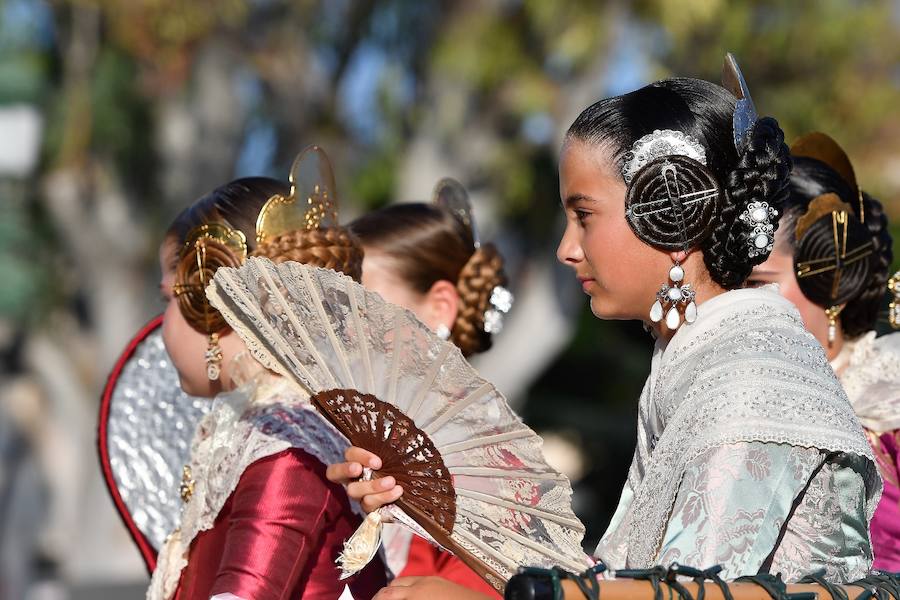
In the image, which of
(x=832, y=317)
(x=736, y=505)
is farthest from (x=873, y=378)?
(x=736, y=505)

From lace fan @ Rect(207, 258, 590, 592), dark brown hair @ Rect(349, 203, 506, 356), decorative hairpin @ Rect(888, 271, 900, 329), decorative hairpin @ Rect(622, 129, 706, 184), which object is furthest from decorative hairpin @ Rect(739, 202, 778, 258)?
dark brown hair @ Rect(349, 203, 506, 356)

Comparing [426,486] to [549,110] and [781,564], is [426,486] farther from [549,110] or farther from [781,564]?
[549,110]

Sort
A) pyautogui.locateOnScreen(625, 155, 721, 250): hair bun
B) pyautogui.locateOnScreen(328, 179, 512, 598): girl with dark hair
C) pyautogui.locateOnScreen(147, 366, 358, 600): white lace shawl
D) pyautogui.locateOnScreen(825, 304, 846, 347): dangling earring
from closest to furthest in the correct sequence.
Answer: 1. pyautogui.locateOnScreen(625, 155, 721, 250): hair bun
2. pyautogui.locateOnScreen(147, 366, 358, 600): white lace shawl
3. pyautogui.locateOnScreen(825, 304, 846, 347): dangling earring
4. pyautogui.locateOnScreen(328, 179, 512, 598): girl with dark hair

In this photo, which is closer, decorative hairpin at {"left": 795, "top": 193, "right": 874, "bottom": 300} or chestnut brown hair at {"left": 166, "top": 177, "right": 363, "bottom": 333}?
chestnut brown hair at {"left": 166, "top": 177, "right": 363, "bottom": 333}

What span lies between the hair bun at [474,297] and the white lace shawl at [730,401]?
143cm

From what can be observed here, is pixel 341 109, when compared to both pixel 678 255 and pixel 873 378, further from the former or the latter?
pixel 678 255

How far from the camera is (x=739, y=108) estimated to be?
6.75ft

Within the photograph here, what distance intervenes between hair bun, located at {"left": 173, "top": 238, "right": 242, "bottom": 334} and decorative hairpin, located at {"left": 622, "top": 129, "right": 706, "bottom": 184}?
0.97m

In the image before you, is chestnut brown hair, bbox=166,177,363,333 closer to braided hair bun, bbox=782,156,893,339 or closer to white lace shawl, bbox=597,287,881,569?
white lace shawl, bbox=597,287,881,569

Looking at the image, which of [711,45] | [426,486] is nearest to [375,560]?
[426,486]

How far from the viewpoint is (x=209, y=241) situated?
271 cm

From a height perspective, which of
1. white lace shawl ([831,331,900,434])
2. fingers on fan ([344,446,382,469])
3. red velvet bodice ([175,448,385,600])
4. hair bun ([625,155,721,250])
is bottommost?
red velvet bodice ([175,448,385,600])

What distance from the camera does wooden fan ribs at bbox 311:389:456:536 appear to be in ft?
6.83

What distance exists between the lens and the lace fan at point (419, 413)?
6.76 feet
